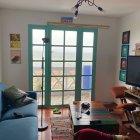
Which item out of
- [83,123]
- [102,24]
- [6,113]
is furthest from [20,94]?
[102,24]

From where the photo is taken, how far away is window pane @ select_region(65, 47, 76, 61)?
4.27m

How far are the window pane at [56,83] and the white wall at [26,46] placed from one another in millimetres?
639

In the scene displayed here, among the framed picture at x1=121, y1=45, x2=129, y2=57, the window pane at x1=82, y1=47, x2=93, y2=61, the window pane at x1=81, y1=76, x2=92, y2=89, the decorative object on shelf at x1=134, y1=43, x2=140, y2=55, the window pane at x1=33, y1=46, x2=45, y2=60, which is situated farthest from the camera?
the window pane at x1=81, y1=76, x2=92, y2=89

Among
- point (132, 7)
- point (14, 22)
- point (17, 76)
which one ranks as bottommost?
point (17, 76)

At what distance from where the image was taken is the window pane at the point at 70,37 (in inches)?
166

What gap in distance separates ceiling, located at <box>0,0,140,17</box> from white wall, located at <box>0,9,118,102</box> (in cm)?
23

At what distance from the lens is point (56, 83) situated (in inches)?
170

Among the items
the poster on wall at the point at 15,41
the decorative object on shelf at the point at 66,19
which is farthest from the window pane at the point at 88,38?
the poster on wall at the point at 15,41

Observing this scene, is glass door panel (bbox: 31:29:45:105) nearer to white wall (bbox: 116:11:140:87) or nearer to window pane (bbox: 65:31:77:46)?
window pane (bbox: 65:31:77:46)

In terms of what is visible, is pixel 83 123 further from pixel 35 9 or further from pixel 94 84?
pixel 35 9

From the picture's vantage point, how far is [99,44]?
4395 mm

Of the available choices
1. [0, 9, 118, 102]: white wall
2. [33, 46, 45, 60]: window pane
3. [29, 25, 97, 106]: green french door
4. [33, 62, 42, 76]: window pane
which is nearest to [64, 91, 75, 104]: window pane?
[29, 25, 97, 106]: green french door

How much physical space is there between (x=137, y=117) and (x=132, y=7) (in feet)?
7.04

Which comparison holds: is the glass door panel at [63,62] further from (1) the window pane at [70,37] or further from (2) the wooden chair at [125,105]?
(2) the wooden chair at [125,105]
